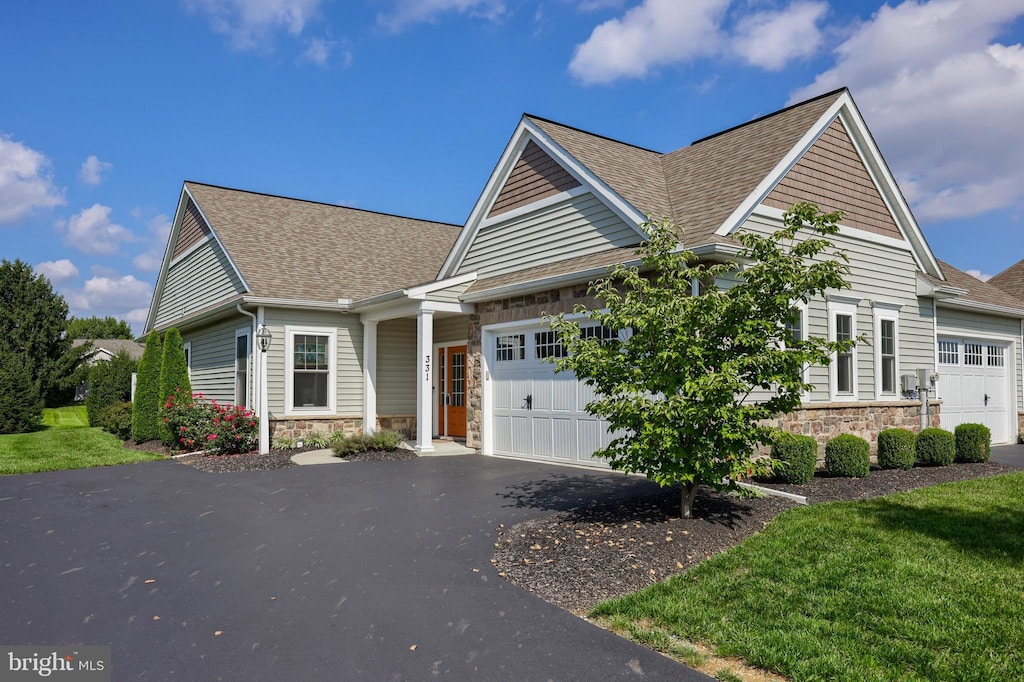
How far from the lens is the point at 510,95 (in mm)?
14945

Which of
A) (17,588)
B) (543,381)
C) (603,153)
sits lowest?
(17,588)

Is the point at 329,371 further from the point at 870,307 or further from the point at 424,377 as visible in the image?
the point at 870,307

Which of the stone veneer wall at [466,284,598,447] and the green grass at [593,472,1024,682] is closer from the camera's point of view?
the green grass at [593,472,1024,682]

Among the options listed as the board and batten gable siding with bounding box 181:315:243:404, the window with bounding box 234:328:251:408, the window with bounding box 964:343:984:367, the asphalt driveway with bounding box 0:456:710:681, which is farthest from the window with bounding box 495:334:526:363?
the window with bounding box 964:343:984:367

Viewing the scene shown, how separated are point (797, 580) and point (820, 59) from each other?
11.6 metres

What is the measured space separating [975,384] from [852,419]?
18.3ft

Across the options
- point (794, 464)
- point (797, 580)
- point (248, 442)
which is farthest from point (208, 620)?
point (248, 442)

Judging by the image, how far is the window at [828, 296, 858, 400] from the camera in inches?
451

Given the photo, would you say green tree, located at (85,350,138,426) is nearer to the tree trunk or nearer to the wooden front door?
the wooden front door

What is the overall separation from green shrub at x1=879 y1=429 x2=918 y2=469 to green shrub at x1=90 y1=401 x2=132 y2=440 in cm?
1965

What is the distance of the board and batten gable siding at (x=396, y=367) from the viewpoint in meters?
16.2

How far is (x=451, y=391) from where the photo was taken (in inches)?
619

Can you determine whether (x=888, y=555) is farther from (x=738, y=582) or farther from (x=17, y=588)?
(x=17, y=588)

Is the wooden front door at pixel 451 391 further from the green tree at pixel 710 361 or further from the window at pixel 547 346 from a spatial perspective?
the green tree at pixel 710 361
